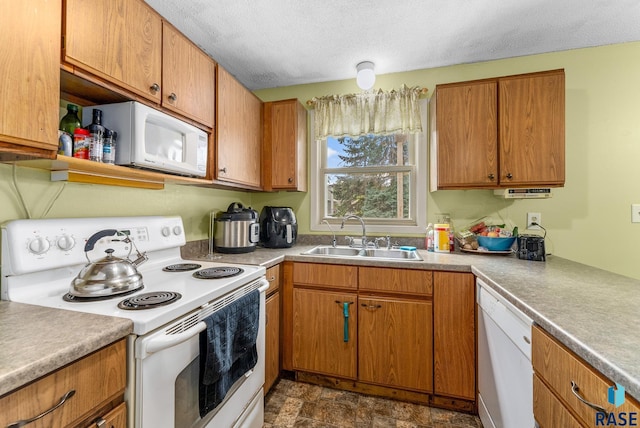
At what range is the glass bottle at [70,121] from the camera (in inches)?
44.7

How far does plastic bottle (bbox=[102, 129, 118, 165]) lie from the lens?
Result: 3.76ft

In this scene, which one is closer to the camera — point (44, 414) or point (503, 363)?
point (44, 414)

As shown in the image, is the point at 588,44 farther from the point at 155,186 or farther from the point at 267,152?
the point at 155,186

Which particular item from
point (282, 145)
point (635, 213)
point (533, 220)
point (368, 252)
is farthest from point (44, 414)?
point (635, 213)

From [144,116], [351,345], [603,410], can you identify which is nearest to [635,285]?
[603,410]

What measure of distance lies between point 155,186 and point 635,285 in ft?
7.71

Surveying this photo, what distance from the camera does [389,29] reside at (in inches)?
68.2

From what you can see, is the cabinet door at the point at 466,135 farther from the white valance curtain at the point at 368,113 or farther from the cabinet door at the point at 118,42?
the cabinet door at the point at 118,42

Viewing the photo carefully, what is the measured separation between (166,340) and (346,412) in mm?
1297

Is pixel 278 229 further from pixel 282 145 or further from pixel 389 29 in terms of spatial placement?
pixel 389 29

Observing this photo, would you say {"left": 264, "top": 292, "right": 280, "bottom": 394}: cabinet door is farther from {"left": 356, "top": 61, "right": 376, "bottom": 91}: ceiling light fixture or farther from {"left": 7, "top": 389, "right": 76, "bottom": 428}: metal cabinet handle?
{"left": 356, "top": 61, "right": 376, "bottom": 91}: ceiling light fixture

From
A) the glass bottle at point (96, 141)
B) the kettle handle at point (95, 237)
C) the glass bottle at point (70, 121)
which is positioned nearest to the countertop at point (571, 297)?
the kettle handle at point (95, 237)

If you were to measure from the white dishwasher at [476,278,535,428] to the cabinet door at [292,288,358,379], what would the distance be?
2.32ft

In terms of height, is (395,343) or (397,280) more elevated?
(397,280)
